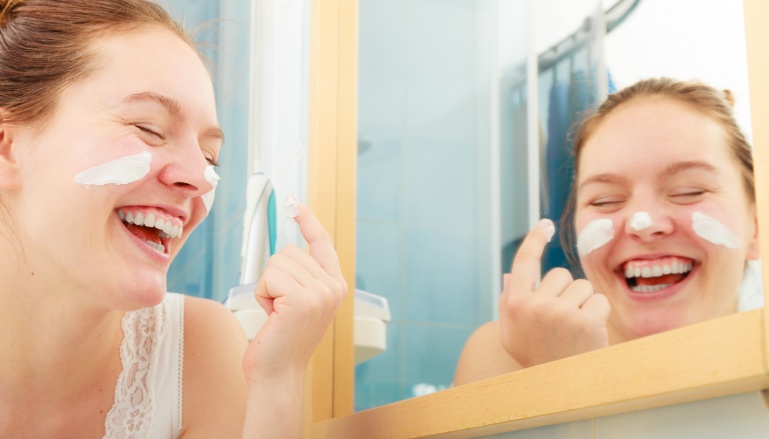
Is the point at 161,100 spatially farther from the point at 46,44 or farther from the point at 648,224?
the point at 648,224

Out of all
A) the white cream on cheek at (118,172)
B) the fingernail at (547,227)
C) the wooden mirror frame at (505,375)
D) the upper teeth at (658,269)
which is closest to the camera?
the wooden mirror frame at (505,375)

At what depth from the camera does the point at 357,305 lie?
3.47 ft

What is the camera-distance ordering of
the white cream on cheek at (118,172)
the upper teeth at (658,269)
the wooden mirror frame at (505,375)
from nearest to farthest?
the wooden mirror frame at (505,375), the upper teeth at (658,269), the white cream on cheek at (118,172)

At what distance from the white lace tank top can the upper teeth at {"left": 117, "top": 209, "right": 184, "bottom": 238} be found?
0.19m

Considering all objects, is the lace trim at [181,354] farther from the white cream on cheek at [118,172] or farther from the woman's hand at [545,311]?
the woman's hand at [545,311]

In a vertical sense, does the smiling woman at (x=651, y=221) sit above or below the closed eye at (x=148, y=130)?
below

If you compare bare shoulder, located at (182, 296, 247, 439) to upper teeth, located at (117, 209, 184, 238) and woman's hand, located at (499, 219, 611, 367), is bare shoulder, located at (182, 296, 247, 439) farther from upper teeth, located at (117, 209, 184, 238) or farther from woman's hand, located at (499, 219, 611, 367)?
woman's hand, located at (499, 219, 611, 367)

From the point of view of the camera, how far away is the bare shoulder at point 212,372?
0.99 m

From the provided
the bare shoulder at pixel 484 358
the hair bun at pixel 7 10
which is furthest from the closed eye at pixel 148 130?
the bare shoulder at pixel 484 358

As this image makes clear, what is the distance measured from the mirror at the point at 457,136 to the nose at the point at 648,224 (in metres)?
0.10

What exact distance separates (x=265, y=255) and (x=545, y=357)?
74cm

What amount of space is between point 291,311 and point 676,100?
458mm

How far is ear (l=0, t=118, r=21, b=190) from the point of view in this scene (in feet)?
2.90

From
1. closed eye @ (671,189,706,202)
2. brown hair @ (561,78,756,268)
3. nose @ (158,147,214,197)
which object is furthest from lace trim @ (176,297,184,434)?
closed eye @ (671,189,706,202)
